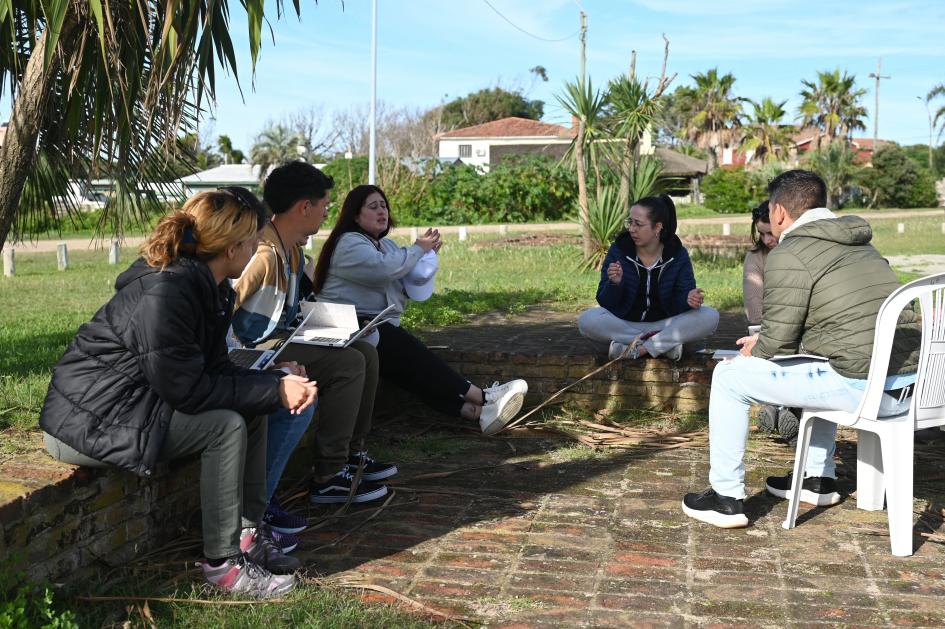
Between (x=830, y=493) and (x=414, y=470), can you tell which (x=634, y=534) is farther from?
(x=414, y=470)

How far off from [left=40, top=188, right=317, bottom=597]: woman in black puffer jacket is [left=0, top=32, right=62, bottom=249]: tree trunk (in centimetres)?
138

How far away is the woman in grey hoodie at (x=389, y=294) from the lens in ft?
16.4

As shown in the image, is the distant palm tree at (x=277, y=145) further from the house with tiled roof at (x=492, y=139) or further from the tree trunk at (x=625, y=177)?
the tree trunk at (x=625, y=177)

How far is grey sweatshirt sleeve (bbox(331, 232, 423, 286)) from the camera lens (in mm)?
4957

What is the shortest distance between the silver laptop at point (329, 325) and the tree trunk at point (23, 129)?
53.3 inches

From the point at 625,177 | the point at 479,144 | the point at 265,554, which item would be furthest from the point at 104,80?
the point at 479,144

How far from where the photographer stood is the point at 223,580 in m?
3.29

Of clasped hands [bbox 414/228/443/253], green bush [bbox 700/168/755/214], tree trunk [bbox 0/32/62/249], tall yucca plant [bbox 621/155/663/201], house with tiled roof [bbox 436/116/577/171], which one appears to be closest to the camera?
A: tree trunk [bbox 0/32/62/249]

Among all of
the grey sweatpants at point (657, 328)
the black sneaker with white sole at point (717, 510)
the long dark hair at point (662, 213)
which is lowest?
the black sneaker with white sole at point (717, 510)

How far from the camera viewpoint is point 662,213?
5.86 metres

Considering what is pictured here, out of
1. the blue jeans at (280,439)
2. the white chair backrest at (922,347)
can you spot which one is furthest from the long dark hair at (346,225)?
the white chair backrest at (922,347)

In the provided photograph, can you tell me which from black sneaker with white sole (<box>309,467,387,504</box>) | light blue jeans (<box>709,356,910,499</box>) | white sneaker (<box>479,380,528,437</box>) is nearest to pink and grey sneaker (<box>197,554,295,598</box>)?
black sneaker with white sole (<box>309,467,387,504</box>)

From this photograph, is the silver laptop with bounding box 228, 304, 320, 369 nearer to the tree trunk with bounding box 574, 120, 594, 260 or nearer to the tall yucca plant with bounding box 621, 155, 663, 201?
the tree trunk with bounding box 574, 120, 594, 260

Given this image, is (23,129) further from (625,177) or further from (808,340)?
(625,177)
